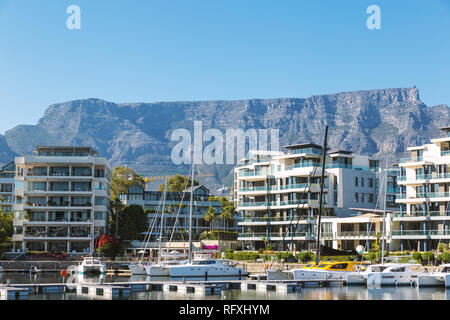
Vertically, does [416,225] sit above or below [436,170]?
below

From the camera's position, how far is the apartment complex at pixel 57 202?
104 metres

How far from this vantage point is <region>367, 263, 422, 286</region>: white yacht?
2442 inches

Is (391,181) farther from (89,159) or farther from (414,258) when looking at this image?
(89,159)

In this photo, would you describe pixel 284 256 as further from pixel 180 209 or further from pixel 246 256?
pixel 180 209

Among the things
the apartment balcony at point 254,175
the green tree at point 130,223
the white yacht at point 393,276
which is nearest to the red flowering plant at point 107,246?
the green tree at point 130,223

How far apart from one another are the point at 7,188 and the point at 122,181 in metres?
26.3

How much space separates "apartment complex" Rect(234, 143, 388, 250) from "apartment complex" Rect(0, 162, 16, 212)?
5576cm

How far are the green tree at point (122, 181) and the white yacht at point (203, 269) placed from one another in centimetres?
8450

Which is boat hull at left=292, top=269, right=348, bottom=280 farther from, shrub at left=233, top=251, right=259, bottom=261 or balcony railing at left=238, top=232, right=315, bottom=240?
balcony railing at left=238, top=232, right=315, bottom=240

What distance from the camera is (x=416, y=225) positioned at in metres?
89.3

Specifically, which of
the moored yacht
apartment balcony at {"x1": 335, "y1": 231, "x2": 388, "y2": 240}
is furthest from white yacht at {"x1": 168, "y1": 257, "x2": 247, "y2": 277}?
apartment balcony at {"x1": 335, "y1": 231, "x2": 388, "y2": 240}
